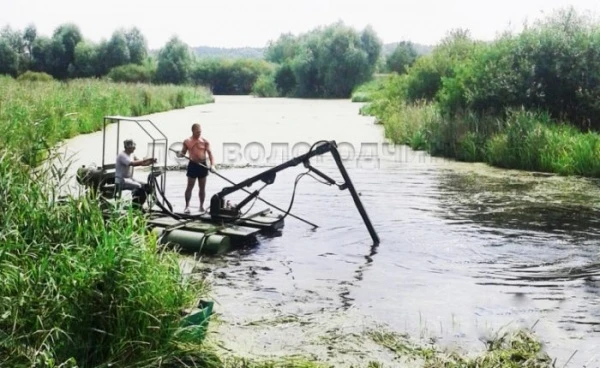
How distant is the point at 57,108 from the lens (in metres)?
26.9

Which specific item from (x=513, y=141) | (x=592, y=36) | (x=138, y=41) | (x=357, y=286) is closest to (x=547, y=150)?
(x=513, y=141)

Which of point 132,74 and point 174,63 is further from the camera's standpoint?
point 174,63

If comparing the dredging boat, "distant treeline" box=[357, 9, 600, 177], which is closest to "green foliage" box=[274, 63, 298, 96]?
"distant treeline" box=[357, 9, 600, 177]

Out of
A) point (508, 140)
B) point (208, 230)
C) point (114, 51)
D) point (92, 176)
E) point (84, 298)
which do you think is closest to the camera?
point (84, 298)

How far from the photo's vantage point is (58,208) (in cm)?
816

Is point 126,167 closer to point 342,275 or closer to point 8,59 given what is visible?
point 342,275

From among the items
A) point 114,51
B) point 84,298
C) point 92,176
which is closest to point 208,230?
point 92,176

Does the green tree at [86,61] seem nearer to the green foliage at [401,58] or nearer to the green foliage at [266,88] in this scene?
the green foliage at [266,88]

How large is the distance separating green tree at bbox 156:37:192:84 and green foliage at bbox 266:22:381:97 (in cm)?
1141

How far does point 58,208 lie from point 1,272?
4.26 feet

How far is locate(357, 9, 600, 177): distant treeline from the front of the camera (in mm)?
22359

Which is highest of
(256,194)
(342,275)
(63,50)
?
(63,50)

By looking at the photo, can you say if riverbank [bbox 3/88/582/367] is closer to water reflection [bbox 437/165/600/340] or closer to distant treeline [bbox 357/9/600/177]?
water reflection [bbox 437/165/600/340]

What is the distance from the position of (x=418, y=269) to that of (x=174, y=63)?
73.6 m
